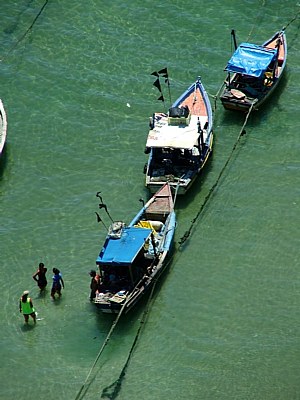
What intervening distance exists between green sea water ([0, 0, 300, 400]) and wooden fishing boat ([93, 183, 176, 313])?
Result: 65cm

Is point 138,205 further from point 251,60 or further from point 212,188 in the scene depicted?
point 251,60

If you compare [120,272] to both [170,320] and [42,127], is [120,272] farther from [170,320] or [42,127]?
[42,127]

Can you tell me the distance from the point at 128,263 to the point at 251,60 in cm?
1206

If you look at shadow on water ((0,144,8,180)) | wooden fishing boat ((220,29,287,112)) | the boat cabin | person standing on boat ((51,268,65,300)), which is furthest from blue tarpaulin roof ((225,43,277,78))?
person standing on boat ((51,268,65,300))

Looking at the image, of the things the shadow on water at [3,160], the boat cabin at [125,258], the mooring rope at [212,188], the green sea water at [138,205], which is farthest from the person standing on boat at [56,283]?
the shadow on water at [3,160]

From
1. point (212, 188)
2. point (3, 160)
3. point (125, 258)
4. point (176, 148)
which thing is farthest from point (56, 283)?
point (3, 160)

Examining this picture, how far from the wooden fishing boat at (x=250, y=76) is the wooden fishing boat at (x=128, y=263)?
767cm

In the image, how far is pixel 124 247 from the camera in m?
30.4

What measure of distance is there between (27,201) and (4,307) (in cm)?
529

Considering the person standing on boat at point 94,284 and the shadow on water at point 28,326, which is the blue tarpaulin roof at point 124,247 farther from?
the shadow on water at point 28,326

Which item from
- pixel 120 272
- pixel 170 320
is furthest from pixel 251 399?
pixel 120 272

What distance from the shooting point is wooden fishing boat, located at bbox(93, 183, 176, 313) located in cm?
2984

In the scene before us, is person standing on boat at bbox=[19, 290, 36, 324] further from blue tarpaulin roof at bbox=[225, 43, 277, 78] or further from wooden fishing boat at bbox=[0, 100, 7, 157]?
blue tarpaulin roof at bbox=[225, 43, 277, 78]

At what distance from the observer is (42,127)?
3812cm
